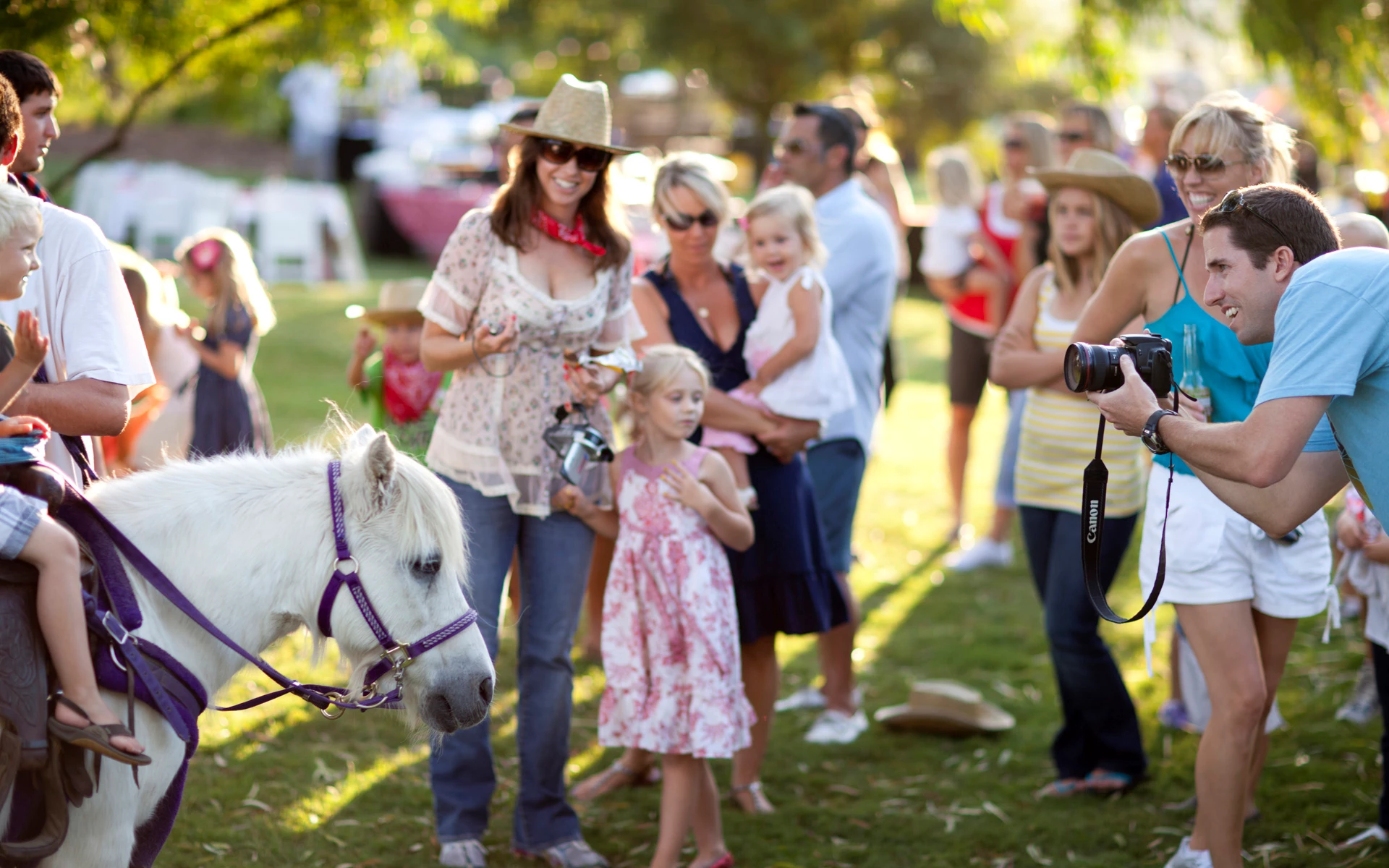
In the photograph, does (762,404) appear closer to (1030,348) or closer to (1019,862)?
(1030,348)

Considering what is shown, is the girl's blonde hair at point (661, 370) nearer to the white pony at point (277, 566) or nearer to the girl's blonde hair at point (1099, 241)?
the white pony at point (277, 566)

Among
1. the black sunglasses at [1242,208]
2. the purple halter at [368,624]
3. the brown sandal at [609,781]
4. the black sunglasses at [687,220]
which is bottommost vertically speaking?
the brown sandal at [609,781]

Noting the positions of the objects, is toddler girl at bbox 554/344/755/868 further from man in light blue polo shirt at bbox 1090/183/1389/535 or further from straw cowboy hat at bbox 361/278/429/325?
straw cowboy hat at bbox 361/278/429/325

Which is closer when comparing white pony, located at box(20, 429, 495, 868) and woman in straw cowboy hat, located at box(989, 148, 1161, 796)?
white pony, located at box(20, 429, 495, 868)

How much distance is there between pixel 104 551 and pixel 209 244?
3.98 metres

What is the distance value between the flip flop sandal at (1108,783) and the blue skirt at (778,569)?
1209mm

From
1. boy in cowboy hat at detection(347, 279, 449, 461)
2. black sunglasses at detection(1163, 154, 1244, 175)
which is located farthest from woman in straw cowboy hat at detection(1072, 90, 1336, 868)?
boy in cowboy hat at detection(347, 279, 449, 461)

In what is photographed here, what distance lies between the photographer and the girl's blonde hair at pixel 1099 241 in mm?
4527

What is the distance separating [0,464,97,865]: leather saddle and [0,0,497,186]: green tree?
10.2ft

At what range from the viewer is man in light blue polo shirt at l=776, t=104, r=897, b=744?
508 cm

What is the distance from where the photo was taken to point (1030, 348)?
15.0 ft

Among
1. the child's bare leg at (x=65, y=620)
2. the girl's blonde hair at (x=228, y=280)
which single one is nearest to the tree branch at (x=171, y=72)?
the girl's blonde hair at (x=228, y=280)

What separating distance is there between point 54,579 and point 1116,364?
2.30 meters

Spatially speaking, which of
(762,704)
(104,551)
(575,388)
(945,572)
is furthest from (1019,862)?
(945,572)
